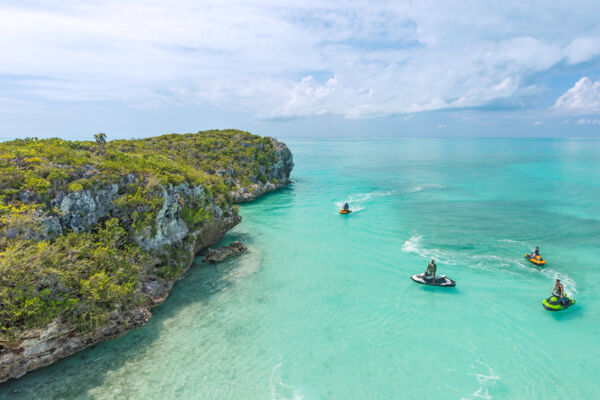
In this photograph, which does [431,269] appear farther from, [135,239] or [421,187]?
[421,187]

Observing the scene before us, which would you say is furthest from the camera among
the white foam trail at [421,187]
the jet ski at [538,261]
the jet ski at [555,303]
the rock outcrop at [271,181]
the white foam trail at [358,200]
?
the white foam trail at [421,187]

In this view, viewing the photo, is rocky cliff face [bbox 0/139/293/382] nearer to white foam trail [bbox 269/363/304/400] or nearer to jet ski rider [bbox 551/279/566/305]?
white foam trail [bbox 269/363/304/400]

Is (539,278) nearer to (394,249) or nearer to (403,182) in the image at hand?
(394,249)

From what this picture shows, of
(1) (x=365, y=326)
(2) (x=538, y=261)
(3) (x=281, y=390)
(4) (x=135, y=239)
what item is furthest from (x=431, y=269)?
(4) (x=135, y=239)

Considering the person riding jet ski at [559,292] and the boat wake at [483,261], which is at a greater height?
the person riding jet ski at [559,292]

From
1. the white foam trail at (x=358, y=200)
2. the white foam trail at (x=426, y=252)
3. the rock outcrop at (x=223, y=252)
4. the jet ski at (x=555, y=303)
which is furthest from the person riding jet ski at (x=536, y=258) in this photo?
the rock outcrop at (x=223, y=252)

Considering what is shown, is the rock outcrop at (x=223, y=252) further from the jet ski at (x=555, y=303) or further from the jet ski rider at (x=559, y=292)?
the jet ski rider at (x=559, y=292)

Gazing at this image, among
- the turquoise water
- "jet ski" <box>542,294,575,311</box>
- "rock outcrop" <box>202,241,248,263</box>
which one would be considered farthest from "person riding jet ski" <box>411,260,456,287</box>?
"rock outcrop" <box>202,241,248,263</box>
